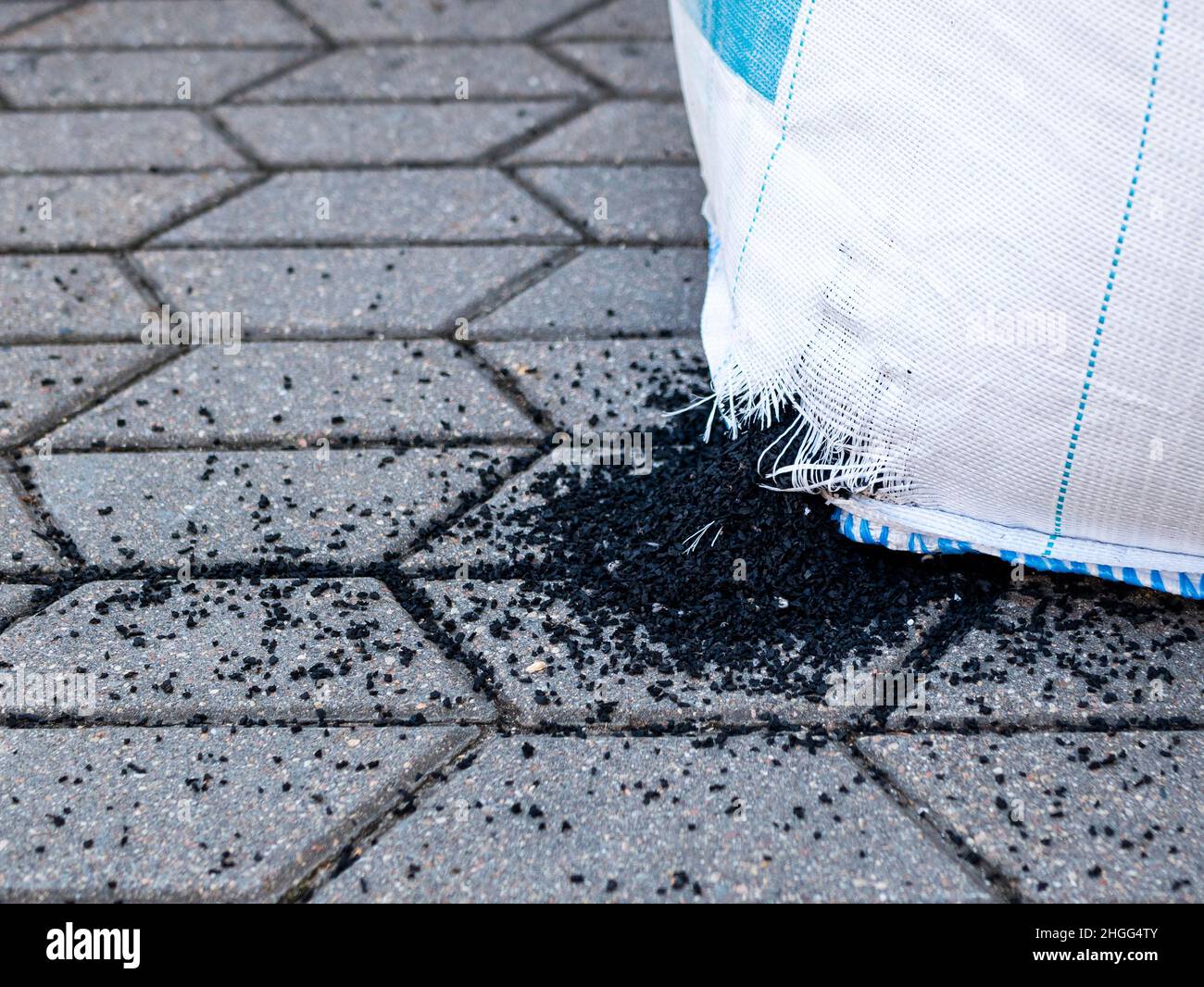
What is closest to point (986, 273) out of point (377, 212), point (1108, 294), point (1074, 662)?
point (1108, 294)

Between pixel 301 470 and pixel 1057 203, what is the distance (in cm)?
111

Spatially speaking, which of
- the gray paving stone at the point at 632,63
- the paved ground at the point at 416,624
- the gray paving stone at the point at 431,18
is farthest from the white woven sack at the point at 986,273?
the gray paving stone at the point at 431,18

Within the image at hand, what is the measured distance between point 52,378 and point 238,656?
797 mm

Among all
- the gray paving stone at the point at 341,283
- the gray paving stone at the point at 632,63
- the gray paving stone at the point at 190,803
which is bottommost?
the gray paving stone at the point at 190,803

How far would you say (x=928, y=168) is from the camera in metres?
1.51

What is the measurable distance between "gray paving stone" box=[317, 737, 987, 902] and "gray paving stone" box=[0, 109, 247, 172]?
72.1 inches

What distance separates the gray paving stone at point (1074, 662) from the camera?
1.51m

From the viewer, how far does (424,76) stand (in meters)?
3.11

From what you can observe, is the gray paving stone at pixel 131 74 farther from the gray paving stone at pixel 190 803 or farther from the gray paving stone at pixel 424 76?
the gray paving stone at pixel 190 803

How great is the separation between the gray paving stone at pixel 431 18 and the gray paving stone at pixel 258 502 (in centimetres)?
178

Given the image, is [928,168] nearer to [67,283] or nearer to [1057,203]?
[1057,203]

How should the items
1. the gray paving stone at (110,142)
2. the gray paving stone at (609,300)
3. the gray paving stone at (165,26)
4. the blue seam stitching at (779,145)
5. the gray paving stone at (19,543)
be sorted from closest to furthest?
the blue seam stitching at (779,145) < the gray paving stone at (19,543) < the gray paving stone at (609,300) < the gray paving stone at (110,142) < the gray paving stone at (165,26)

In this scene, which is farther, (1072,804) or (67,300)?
(67,300)

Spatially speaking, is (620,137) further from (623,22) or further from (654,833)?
(654,833)
